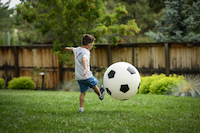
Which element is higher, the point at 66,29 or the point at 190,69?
the point at 66,29

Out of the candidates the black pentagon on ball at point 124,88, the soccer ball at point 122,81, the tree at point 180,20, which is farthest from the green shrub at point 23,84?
the black pentagon on ball at point 124,88

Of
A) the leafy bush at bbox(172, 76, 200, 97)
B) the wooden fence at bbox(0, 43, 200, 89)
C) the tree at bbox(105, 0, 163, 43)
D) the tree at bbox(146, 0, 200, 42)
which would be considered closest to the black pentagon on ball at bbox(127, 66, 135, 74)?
the leafy bush at bbox(172, 76, 200, 97)

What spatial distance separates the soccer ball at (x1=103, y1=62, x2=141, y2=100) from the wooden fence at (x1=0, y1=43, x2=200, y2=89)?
19.5ft

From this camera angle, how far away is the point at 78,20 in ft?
35.8

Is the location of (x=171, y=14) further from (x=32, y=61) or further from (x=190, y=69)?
(x=32, y=61)

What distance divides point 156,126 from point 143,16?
19.0m

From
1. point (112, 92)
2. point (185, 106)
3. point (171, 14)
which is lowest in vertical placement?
point (185, 106)

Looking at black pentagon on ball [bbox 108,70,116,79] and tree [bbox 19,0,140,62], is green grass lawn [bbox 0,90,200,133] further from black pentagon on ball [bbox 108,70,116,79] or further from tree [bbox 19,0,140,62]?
tree [bbox 19,0,140,62]

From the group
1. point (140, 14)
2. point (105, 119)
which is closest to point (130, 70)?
point (105, 119)

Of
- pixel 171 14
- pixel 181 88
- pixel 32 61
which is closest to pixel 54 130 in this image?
pixel 181 88

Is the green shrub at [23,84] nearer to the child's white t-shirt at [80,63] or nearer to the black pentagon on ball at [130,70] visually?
the child's white t-shirt at [80,63]

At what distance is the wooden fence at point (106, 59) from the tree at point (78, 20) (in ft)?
3.47

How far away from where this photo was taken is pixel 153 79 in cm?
923

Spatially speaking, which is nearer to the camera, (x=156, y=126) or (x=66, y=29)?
(x=156, y=126)
